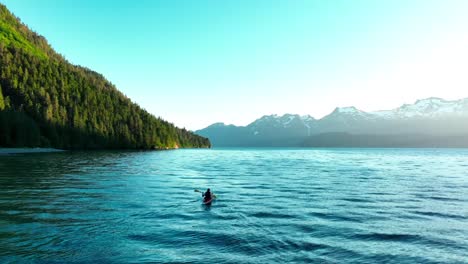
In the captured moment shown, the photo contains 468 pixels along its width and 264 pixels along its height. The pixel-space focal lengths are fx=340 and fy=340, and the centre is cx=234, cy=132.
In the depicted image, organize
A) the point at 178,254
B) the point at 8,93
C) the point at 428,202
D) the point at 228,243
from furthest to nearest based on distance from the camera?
the point at 8,93, the point at 428,202, the point at 228,243, the point at 178,254

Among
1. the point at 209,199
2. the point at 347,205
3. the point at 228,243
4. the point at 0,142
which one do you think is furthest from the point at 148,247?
the point at 0,142

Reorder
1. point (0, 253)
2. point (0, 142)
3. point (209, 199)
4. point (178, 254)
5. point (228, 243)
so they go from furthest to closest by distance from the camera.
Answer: point (0, 142) < point (209, 199) < point (228, 243) < point (178, 254) < point (0, 253)

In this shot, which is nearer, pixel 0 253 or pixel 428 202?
pixel 0 253

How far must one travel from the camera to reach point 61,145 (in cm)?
17188

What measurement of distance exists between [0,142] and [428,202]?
5599 inches

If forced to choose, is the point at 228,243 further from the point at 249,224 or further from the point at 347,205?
the point at 347,205

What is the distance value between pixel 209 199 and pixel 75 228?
14466 mm

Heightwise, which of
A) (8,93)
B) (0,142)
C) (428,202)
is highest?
(8,93)

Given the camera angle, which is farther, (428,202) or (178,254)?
(428,202)

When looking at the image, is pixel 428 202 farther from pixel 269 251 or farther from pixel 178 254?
pixel 178 254

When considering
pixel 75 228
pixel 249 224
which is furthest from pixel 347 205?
pixel 75 228

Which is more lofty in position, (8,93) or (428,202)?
(8,93)

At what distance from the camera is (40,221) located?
991 inches

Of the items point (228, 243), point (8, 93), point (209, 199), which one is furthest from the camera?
point (8, 93)
